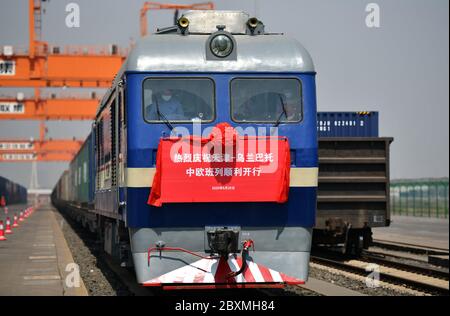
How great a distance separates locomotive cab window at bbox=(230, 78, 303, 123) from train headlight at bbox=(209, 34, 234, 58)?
0.39 metres

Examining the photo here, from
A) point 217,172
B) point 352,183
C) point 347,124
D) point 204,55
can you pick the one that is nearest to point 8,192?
point 347,124

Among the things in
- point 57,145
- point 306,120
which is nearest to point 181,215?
point 306,120

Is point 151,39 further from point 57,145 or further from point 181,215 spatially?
point 57,145

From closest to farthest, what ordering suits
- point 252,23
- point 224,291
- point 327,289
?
1. point 252,23
2. point 224,291
3. point 327,289

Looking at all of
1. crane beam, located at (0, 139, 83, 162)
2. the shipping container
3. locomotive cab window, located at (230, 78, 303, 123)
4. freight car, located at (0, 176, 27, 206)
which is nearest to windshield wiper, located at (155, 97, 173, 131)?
locomotive cab window, located at (230, 78, 303, 123)

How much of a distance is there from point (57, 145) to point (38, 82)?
4042cm

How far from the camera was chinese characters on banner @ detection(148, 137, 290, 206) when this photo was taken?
10102 millimetres

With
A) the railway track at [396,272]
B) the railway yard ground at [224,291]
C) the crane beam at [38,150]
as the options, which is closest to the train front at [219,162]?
the railway yard ground at [224,291]

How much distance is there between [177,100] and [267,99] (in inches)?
45.3

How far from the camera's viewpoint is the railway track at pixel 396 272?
14.2 meters

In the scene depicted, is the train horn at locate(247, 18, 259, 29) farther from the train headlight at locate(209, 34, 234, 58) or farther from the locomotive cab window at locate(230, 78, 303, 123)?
the locomotive cab window at locate(230, 78, 303, 123)

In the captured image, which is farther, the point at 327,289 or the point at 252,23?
the point at 327,289

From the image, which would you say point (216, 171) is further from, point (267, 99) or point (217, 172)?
point (267, 99)

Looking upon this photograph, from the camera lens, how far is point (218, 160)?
398 inches
